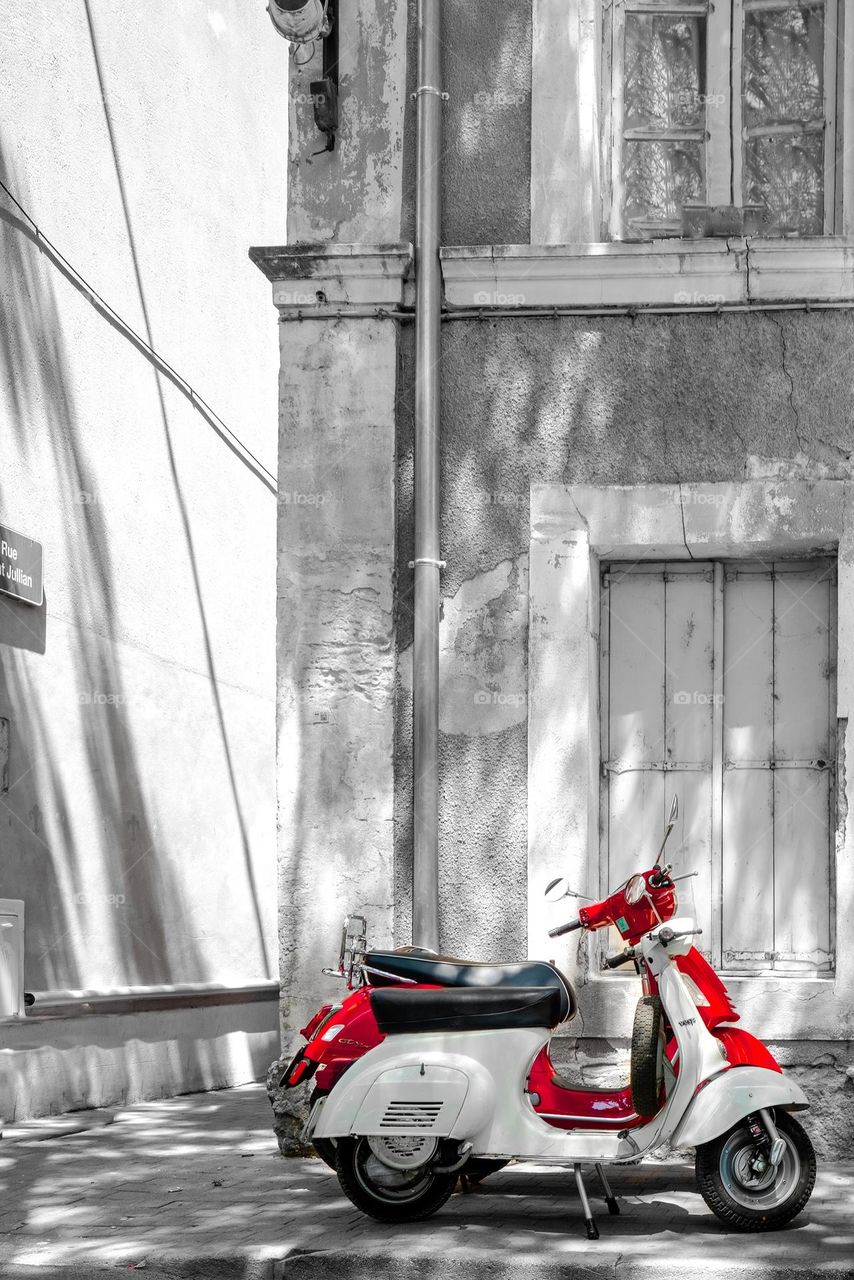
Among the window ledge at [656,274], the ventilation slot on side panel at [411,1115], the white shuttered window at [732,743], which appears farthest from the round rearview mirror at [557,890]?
the window ledge at [656,274]

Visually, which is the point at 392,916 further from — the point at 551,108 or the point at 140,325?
the point at 140,325

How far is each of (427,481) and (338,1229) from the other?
3143mm

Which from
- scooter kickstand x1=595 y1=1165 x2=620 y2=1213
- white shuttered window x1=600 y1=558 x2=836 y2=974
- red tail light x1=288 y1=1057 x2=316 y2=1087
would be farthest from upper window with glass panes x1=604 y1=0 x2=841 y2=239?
scooter kickstand x1=595 y1=1165 x2=620 y2=1213

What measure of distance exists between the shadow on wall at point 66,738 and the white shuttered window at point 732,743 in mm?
3634

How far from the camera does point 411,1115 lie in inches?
209

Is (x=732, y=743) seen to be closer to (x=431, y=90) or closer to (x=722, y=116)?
(x=722, y=116)

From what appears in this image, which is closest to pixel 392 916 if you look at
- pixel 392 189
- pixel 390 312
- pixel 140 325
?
pixel 390 312

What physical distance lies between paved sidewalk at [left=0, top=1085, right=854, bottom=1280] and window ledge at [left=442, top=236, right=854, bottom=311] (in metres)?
3.64

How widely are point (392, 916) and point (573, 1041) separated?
3.05ft

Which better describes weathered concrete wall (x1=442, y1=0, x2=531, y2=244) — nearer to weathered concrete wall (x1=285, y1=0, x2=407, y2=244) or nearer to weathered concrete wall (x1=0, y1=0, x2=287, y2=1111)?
weathered concrete wall (x1=285, y1=0, x2=407, y2=244)

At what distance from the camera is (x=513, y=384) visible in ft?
23.1

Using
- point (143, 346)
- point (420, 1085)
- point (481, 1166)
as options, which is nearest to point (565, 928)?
point (420, 1085)

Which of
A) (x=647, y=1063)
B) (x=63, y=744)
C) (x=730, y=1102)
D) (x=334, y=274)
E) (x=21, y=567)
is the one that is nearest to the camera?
(x=730, y=1102)

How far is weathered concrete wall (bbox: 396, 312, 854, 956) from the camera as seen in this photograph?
680 cm
